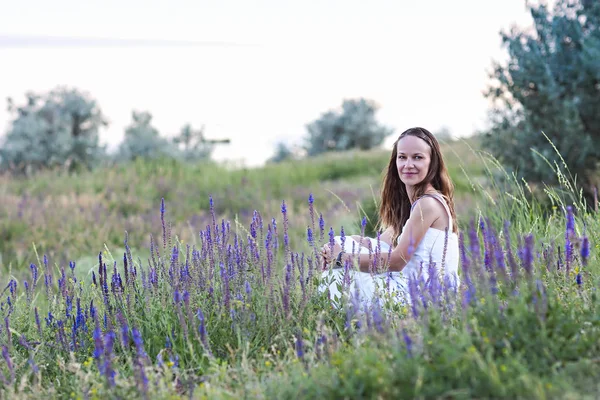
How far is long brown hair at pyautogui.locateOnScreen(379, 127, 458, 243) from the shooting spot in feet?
12.6

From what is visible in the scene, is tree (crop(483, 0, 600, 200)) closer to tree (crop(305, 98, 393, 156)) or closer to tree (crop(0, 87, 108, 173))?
tree (crop(0, 87, 108, 173))

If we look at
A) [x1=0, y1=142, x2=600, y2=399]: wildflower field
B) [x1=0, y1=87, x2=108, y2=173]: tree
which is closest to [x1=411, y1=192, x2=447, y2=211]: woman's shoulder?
[x1=0, y1=142, x2=600, y2=399]: wildflower field

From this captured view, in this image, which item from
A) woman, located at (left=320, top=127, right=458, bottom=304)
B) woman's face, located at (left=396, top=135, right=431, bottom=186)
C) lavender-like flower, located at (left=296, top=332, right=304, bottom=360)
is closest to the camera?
lavender-like flower, located at (left=296, top=332, right=304, bottom=360)

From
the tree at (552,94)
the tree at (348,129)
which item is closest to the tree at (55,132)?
the tree at (348,129)

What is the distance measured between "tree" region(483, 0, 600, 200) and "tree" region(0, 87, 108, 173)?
2038cm

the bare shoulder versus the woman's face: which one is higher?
the woman's face

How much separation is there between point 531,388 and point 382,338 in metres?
0.60

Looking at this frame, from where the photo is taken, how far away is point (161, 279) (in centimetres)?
334

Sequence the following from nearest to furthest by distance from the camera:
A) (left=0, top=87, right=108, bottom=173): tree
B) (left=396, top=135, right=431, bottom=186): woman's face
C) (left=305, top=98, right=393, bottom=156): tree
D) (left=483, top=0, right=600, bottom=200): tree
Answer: (left=396, top=135, right=431, bottom=186): woman's face < (left=483, top=0, right=600, bottom=200): tree < (left=0, top=87, right=108, bottom=173): tree < (left=305, top=98, right=393, bottom=156): tree

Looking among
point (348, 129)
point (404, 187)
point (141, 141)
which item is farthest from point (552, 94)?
point (141, 141)

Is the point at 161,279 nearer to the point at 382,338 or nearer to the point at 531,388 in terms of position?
the point at 382,338

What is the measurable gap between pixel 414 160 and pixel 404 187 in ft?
1.33

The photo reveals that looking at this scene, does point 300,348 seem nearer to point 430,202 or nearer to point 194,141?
point 430,202

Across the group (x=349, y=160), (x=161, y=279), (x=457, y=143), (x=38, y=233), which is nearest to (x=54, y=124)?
(x=349, y=160)
